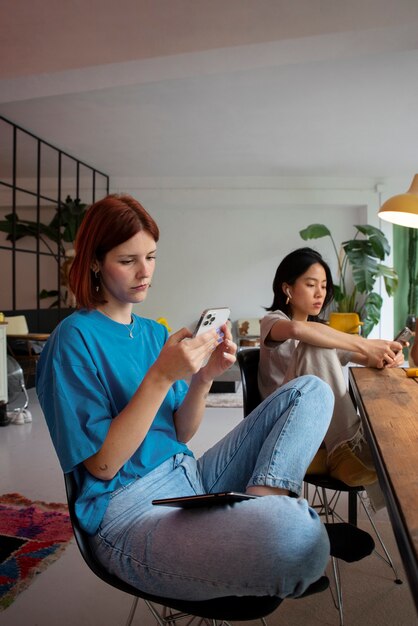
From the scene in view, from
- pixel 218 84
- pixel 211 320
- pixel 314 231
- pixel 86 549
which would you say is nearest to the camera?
pixel 86 549

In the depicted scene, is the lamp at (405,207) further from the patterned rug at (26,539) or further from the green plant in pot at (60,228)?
the green plant in pot at (60,228)

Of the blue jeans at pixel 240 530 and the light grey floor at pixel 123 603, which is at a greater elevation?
the blue jeans at pixel 240 530

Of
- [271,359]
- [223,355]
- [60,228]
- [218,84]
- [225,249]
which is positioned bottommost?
[271,359]

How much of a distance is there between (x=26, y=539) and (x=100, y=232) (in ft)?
5.55

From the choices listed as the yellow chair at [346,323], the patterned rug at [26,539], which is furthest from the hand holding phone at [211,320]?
the yellow chair at [346,323]

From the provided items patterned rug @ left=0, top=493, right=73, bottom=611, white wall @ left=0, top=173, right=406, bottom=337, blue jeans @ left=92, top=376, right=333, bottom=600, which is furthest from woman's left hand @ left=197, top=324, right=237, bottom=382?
white wall @ left=0, top=173, right=406, bottom=337

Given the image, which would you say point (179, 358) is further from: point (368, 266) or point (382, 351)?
point (368, 266)

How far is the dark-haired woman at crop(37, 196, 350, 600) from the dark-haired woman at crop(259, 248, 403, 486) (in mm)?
561

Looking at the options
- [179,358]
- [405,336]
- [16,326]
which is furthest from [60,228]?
[179,358]

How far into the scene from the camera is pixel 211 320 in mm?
1276

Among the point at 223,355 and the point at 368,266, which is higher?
the point at 368,266

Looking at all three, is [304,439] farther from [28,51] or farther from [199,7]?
[28,51]

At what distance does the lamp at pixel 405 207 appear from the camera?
2.63 m

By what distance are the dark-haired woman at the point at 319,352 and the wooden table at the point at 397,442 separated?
0.10m
